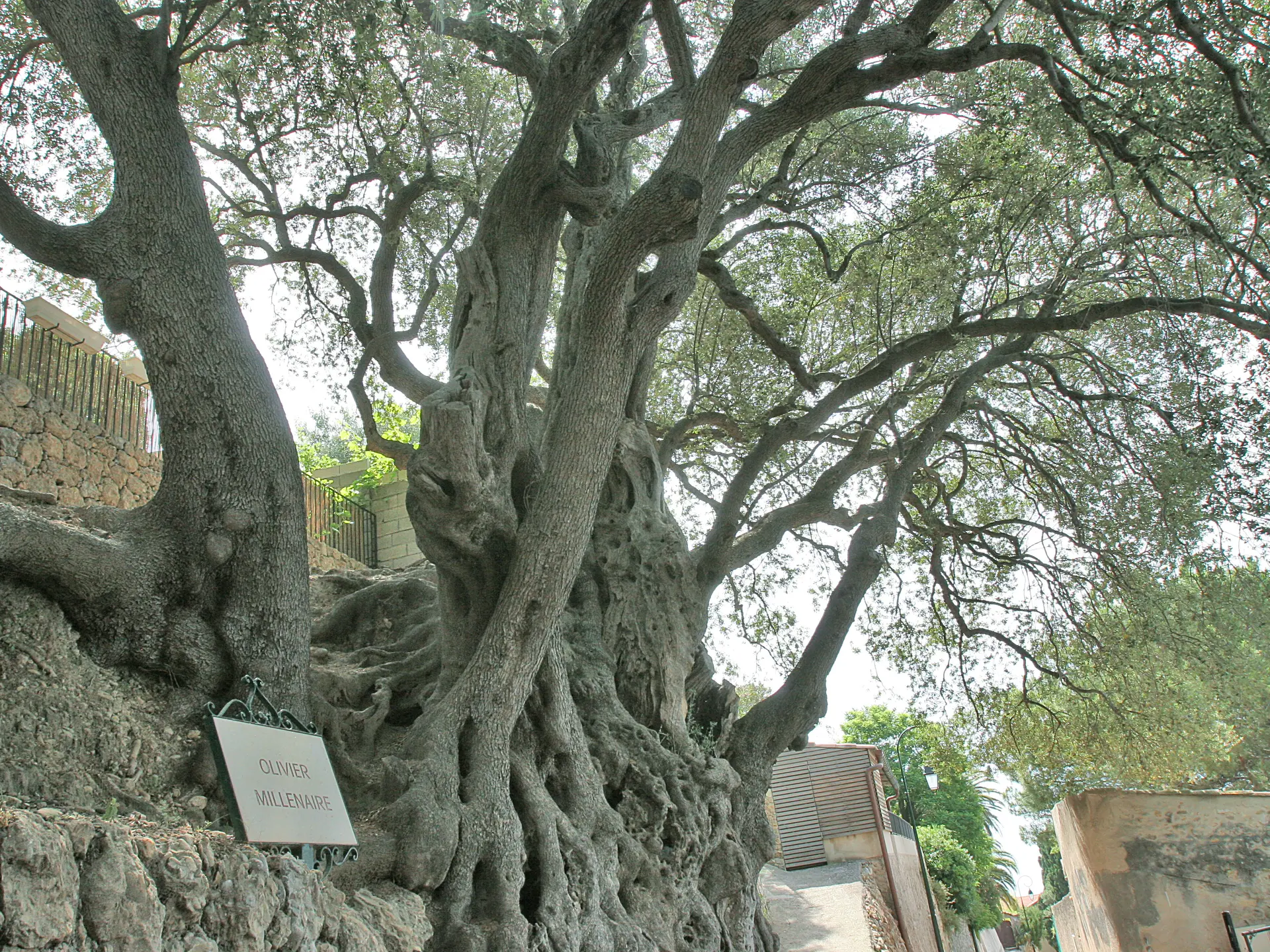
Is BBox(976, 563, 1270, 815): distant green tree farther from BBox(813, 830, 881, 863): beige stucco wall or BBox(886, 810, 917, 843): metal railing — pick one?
BBox(813, 830, 881, 863): beige stucco wall

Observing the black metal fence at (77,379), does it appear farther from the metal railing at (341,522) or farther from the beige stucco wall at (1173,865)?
the beige stucco wall at (1173,865)

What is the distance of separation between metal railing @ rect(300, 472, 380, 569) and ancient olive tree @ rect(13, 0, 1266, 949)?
3721 mm

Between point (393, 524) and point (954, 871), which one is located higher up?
point (393, 524)

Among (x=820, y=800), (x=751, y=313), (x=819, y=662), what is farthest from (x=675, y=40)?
(x=820, y=800)

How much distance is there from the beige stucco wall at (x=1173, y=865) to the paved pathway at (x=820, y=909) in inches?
140

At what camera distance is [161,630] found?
5289 millimetres

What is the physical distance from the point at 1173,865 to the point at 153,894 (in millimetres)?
14467

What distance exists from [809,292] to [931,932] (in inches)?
574

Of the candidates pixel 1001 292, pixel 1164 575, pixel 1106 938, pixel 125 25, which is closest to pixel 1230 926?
pixel 1164 575

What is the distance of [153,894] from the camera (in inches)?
121

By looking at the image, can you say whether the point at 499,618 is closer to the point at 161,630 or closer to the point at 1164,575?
the point at 161,630

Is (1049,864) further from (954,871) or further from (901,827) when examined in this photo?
(901,827)

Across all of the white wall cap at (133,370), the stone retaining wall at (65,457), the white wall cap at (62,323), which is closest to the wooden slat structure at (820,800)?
the stone retaining wall at (65,457)

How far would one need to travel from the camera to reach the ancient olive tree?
240 inches
